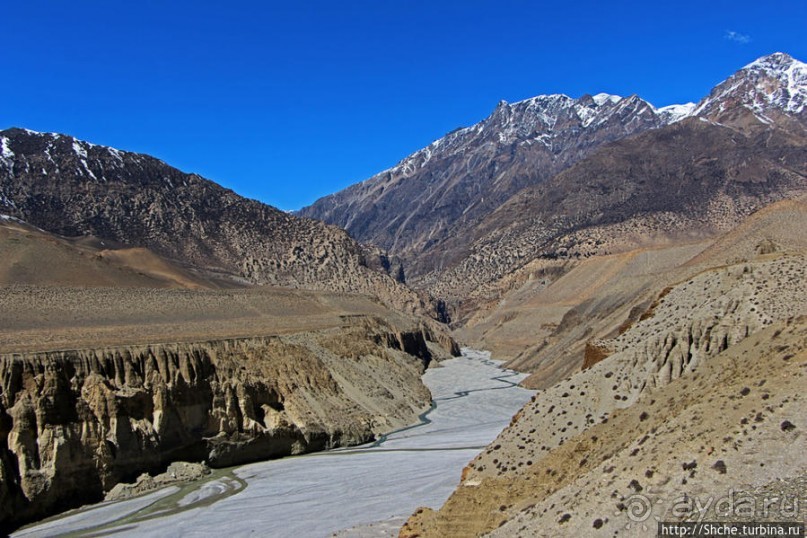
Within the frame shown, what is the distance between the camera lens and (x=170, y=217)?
492 feet

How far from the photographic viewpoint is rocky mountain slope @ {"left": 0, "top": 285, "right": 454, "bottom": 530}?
3225 cm

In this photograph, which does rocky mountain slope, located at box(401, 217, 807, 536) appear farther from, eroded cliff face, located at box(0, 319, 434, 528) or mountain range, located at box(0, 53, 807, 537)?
eroded cliff face, located at box(0, 319, 434, 528)

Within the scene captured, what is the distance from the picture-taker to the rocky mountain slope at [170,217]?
458 feet

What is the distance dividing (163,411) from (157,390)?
127 cm

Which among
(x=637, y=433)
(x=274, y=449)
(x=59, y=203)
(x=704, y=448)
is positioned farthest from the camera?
(x=59, y=203)

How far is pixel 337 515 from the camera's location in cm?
2930

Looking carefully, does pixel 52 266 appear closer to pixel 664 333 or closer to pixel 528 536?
pixel 664 333

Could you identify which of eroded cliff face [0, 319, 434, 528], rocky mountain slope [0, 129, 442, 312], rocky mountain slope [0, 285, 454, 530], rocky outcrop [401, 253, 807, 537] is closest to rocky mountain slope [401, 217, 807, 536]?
rocky outcrop [401, 253, 807, 537]

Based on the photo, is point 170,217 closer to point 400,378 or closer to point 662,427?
point 400,378

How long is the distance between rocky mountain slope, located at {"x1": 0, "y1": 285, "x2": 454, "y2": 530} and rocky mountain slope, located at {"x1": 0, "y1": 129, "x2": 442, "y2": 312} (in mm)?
70424

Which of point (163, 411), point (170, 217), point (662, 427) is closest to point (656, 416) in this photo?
point (662, 427)

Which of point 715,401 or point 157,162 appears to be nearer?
point 715,401

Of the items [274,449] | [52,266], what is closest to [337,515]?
[274,449]

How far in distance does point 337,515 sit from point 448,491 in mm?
4428
